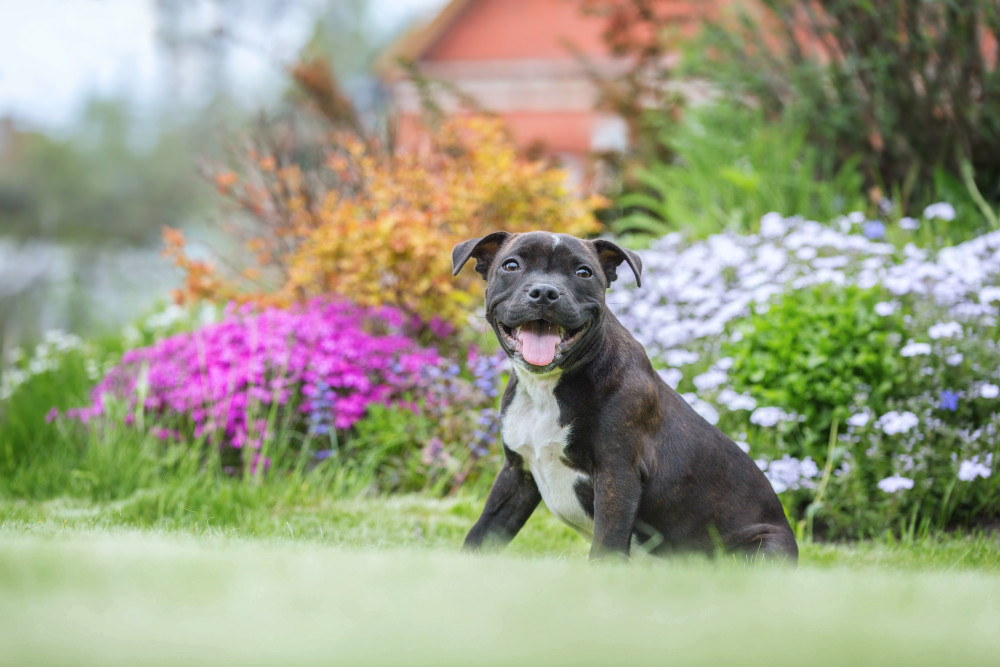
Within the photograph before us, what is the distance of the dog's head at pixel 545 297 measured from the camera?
3092mm

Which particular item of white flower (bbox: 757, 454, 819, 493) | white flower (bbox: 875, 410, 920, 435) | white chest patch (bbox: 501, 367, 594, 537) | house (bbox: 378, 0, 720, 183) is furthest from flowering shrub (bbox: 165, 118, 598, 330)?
house (bbox: 378, 0, 720, 183)

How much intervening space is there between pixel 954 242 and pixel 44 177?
2472 centimetres

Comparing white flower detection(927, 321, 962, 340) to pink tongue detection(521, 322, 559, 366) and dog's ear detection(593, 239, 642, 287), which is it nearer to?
dog's ear detection(593, 239, 642, 287)

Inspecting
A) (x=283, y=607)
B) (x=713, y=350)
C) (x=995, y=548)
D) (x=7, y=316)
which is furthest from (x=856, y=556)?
(x=7, y=316)

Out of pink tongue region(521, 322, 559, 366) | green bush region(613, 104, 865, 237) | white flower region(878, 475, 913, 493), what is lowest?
white flower region(878, 475, 913, 493)

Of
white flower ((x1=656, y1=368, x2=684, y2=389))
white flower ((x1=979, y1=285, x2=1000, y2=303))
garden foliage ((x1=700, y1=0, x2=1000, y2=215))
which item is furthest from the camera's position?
garden foliage ((x1=700, y1=0, x2=1000, y2=215))

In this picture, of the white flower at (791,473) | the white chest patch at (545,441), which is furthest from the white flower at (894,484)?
the white chest patch at (545,441)

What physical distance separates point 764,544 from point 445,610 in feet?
5.74

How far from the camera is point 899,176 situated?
787cm

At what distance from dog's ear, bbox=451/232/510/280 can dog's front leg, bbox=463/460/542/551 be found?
0.78 meters

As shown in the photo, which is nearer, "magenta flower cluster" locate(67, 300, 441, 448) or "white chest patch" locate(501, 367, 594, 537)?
"white chest patch" locate(501, 367, 594, 537)

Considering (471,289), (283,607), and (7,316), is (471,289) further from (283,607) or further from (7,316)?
(7,316)

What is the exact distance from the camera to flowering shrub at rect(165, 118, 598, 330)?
6.16 metres

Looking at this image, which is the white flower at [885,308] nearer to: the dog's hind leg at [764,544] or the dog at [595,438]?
the dog at [595,438]
